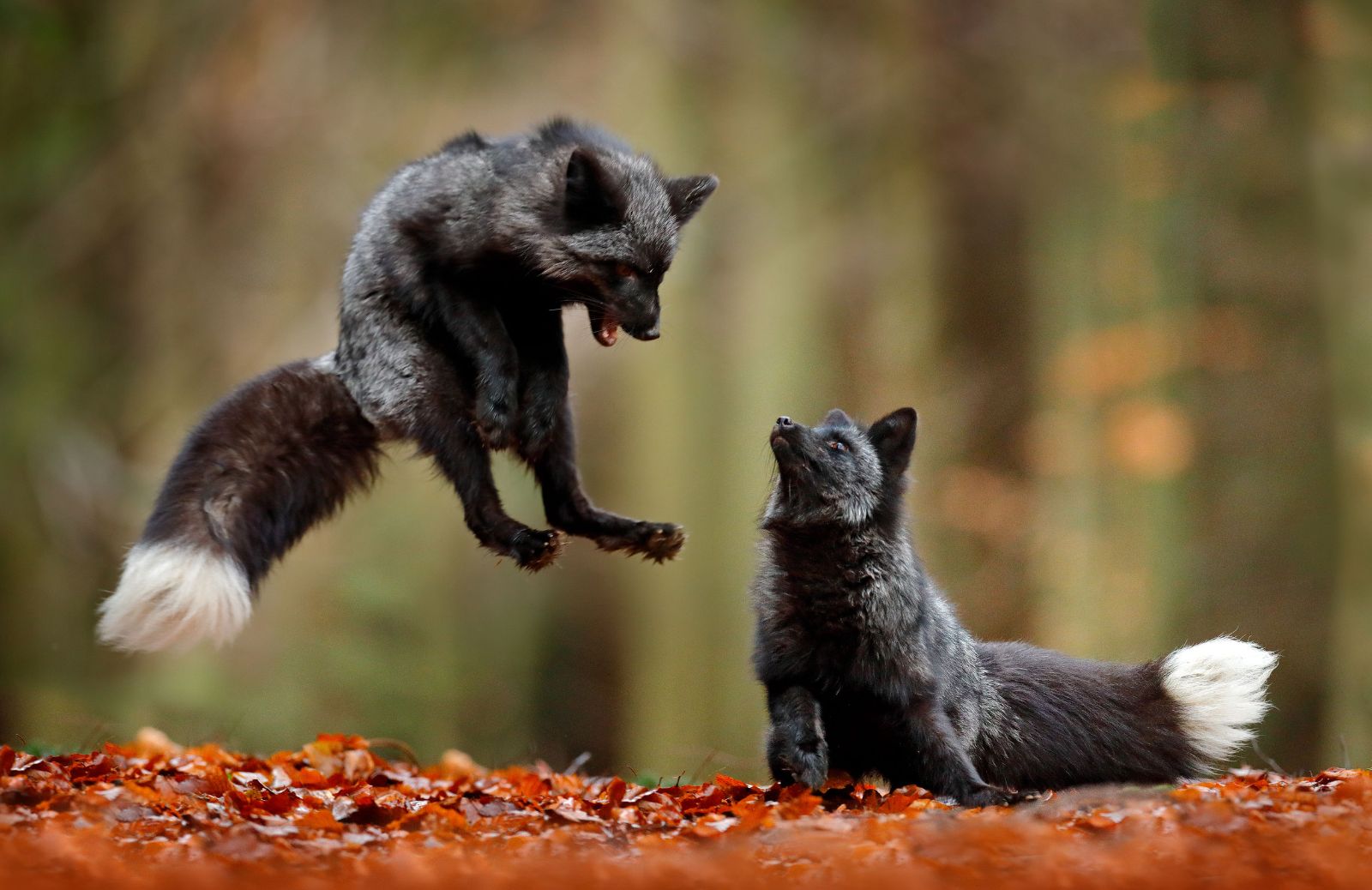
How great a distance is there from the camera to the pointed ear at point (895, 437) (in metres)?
5.46

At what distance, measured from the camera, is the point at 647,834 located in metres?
4.21

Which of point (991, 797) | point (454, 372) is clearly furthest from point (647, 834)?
point (454, 372)

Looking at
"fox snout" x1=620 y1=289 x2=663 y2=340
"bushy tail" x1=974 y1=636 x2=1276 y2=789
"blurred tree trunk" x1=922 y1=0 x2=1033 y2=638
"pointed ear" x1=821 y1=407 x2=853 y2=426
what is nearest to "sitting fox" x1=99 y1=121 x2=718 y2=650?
"fox snout" x1=620 y1=289 x2=663 y2=340

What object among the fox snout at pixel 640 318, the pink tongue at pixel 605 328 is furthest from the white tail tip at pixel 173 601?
the fox snout at pixel 640 318

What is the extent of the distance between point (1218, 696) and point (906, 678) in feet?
5.33

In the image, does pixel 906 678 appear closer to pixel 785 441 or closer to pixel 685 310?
pixel 785 441

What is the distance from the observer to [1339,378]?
9680 mm

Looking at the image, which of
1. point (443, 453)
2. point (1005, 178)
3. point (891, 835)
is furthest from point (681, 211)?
point (1005, 178)

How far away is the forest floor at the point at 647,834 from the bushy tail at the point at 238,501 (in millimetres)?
621

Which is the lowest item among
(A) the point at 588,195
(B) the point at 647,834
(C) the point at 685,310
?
(B) the point at 647,834

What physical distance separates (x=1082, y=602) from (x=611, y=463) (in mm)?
4196

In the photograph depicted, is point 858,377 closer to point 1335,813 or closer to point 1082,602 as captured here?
point 1082,602

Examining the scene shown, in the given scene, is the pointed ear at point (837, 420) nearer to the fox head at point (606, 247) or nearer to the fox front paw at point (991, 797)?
the fox head at point (606, 247)

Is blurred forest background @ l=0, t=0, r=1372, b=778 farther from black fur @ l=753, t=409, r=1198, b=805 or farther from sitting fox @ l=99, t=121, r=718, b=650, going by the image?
sitting fox @ l=99, t=121, r=718, b=650
